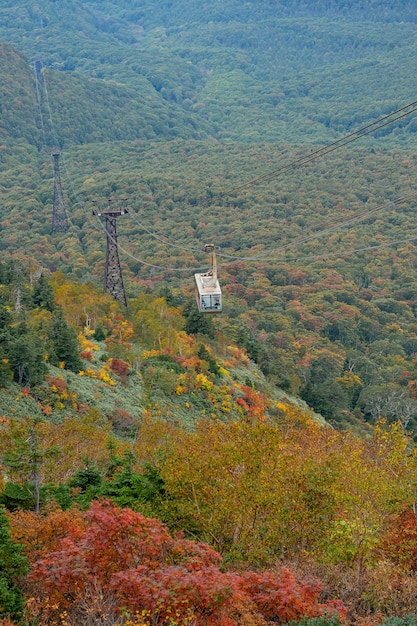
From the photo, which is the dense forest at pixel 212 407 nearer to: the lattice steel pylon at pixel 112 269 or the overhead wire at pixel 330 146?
the overhead wire at pixel 330 146

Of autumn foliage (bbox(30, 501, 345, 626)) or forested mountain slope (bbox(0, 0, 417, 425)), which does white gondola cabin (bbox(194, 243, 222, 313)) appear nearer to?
forested mountain slope (bbox(0, 0, 417, 425))

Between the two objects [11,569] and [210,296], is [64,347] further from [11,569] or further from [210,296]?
[11,569]

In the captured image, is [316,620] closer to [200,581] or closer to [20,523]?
[200,581]

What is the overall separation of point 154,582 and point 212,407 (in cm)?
2933

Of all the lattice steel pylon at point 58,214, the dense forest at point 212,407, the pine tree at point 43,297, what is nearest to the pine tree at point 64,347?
the dense forest at point 212,407

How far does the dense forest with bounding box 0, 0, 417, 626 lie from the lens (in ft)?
49.3

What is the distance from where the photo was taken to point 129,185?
13312 cm

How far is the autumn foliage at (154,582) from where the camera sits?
44.3 ft

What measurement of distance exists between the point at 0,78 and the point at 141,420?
15215 cm

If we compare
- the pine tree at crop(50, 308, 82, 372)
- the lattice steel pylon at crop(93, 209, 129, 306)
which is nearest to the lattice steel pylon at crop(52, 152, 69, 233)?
the lattice steel pylon at crop(93, 209, 129, 306)

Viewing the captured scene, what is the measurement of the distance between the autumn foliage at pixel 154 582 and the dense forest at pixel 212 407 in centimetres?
4

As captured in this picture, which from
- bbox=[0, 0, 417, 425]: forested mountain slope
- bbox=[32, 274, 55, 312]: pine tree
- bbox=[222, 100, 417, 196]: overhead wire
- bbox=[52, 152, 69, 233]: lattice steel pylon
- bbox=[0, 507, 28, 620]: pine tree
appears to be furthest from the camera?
bbox=[52, 152, 69, 233]: lattice steel pylon

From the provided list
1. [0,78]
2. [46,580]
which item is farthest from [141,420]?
[0,78]

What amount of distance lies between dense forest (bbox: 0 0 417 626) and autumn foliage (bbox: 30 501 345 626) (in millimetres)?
39
